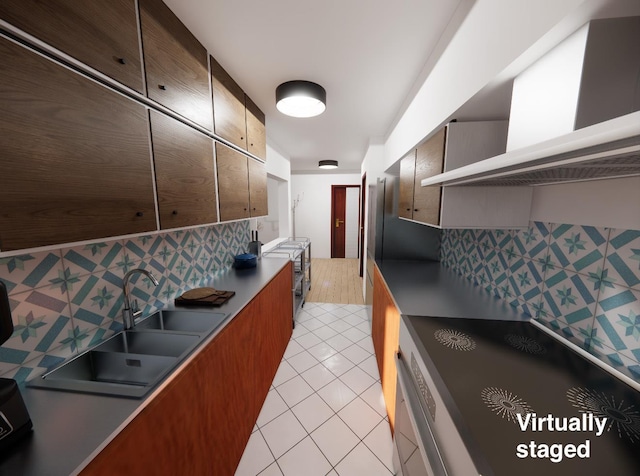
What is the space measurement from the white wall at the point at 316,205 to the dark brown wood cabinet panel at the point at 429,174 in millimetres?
4237

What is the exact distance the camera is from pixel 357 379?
1929 millimetres

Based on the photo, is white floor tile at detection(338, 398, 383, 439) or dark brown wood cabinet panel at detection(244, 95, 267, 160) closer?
white floor tile at detection(338, 398, 383, 439)

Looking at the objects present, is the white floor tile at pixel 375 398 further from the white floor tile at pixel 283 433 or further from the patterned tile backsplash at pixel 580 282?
the patterned tile backsplash at pixel 580 282

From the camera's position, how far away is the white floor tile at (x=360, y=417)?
1514 mm

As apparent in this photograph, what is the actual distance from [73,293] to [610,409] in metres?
1.88

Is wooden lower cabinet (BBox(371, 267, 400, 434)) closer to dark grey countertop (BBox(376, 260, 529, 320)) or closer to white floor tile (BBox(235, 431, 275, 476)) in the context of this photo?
dark grey countertop (BBox(376, 260, 529, 320))

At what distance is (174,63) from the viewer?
112cm

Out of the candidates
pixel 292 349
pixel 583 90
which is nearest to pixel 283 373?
pixel 292 349

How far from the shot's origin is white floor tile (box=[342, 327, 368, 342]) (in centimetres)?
251

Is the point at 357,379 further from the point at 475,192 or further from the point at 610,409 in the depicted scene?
the point at 475,192

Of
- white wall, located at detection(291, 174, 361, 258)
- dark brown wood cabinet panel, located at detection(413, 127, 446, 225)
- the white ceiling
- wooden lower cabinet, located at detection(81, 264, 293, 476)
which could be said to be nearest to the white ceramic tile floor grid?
wooden lower cabinet, located at detection(81, 264, 293, 476)

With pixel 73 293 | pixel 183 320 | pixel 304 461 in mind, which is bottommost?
pixel 304 461

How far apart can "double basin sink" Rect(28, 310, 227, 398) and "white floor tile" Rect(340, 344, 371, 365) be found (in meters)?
1.43

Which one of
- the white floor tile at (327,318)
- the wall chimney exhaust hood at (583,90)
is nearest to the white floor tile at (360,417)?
the white floor tile at (327,318)
